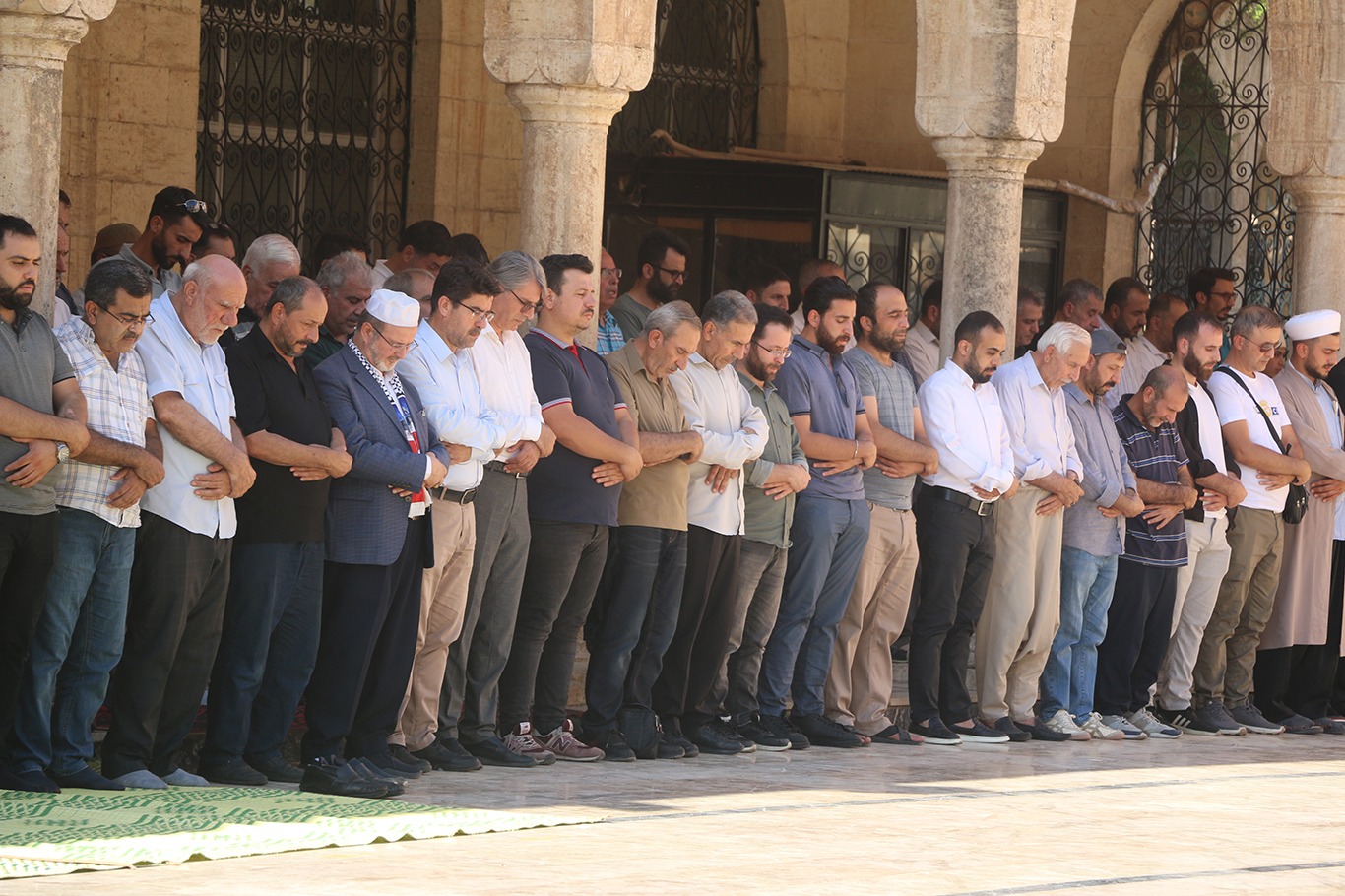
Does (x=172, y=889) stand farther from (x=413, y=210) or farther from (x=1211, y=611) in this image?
(x=413, y=210)

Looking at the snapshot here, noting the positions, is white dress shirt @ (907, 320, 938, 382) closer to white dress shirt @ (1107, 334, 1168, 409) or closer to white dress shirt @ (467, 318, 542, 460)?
white dress shirt @ (1107, 334, 1168, 409)

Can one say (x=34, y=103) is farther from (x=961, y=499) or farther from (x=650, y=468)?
(x=961, y=499)

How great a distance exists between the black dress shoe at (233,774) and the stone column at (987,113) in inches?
196

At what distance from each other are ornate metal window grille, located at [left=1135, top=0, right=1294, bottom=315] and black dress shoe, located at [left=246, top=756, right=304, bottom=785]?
994cm

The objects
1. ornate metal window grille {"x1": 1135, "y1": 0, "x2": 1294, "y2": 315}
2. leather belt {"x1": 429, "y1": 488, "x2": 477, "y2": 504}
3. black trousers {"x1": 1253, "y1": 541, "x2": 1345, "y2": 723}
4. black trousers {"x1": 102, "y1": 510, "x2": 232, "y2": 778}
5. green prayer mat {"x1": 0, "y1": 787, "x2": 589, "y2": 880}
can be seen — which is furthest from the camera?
ornate metal window grille {"x1": 1135, "y1": 0, "x2": 1294, "y2": 315}

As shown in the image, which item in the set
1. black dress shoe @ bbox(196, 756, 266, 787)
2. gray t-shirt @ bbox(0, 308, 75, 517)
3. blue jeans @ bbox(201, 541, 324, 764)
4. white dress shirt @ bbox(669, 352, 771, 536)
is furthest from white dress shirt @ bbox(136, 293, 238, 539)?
white dress shirt @ bbox(669, 352, 771, 536)

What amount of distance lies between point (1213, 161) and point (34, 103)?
10.4m

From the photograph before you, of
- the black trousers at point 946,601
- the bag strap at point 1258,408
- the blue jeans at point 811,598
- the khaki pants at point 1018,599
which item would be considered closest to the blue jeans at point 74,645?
the blue jeans at point 811,598

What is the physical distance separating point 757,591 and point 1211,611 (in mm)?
2806

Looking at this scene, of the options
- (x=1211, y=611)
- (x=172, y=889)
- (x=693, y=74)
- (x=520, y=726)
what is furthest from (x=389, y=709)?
(x=693, y=74)

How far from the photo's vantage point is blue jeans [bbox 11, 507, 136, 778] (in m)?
7.36

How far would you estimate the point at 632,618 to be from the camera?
357 inches

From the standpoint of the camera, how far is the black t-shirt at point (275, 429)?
7.87 m

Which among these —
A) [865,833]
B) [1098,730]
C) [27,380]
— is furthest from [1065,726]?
[27,380]
